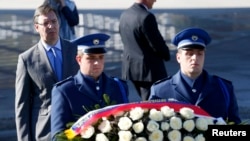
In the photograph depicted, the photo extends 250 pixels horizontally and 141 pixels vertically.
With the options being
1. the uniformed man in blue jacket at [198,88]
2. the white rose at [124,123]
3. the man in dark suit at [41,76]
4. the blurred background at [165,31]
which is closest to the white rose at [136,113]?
the white rose at [124,123]

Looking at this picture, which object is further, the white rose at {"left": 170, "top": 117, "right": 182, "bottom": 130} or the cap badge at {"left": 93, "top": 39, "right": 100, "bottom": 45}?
the cap badge at {"left": 93, "top": 39, "right": 100, "bottom": 45}

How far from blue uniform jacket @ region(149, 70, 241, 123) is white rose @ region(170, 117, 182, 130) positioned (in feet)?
2.61

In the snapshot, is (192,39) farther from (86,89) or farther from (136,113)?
(136,113)

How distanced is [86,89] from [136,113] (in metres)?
0.88

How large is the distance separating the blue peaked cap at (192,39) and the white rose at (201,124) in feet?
2.71

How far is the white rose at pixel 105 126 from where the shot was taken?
349cm

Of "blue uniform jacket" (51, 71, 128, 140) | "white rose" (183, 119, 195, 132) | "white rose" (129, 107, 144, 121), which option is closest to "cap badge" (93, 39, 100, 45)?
"blue uniform jacket" (51, 71, 128, 140)

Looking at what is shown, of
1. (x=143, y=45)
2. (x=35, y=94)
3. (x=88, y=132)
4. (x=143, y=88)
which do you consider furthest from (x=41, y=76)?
(x=143, y=88)

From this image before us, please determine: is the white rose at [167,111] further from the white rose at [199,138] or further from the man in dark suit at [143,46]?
the man in dark suit at [143,46]

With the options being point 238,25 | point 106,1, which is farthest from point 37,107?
point 106,1

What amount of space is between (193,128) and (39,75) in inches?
70.7

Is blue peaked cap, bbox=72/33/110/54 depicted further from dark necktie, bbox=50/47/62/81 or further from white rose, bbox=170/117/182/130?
white rose, bbox=170/117/182/130

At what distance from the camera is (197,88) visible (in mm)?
4355

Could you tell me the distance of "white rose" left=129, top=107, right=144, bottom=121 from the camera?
350 centimetres
